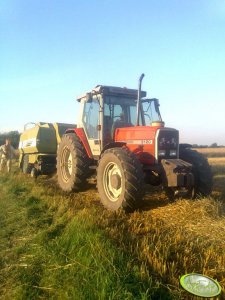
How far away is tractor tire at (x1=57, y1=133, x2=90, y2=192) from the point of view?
25.9 feet

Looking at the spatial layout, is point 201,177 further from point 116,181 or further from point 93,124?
point 93,124

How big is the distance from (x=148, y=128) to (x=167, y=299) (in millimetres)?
4296

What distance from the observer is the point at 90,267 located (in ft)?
11.3

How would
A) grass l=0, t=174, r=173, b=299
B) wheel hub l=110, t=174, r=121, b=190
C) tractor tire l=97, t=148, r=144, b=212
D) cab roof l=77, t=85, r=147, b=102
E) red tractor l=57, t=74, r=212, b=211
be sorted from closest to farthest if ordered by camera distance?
grass l=0, t=174, r=173, b=299, tractor tire l=97, t=148, r=144, b=212, red tractor l=57, t=74, r=212, b=211, wheel hub l=110, t=174, r=121, b=190, cab roof l=77, t=85, r=147, b=102

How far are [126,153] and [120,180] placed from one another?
578 mm

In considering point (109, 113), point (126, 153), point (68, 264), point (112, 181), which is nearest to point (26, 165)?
point (109, 113)

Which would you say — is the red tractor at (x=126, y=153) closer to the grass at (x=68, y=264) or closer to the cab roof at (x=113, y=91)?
the cab roof at (x=113, y=91)

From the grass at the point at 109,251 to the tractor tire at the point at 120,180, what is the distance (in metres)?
0.30

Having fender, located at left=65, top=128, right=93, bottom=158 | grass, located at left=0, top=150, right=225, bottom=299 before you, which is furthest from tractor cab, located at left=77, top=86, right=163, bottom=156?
grass, located at left=0, top=150, right=225, bottom=299

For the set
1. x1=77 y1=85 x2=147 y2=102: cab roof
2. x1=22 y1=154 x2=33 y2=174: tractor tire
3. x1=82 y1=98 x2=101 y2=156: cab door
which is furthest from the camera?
x1=22 y1=154 x2=33 y2=174: tractor tire

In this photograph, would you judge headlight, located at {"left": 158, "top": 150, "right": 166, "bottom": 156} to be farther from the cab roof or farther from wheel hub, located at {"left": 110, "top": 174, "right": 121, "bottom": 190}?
the cab roof

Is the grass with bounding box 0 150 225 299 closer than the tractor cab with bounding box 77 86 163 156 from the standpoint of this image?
Yes

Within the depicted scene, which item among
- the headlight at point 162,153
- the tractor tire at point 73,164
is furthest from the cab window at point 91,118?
the headlight at point 162,153

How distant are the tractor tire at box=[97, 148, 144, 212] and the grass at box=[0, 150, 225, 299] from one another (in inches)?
12.0
